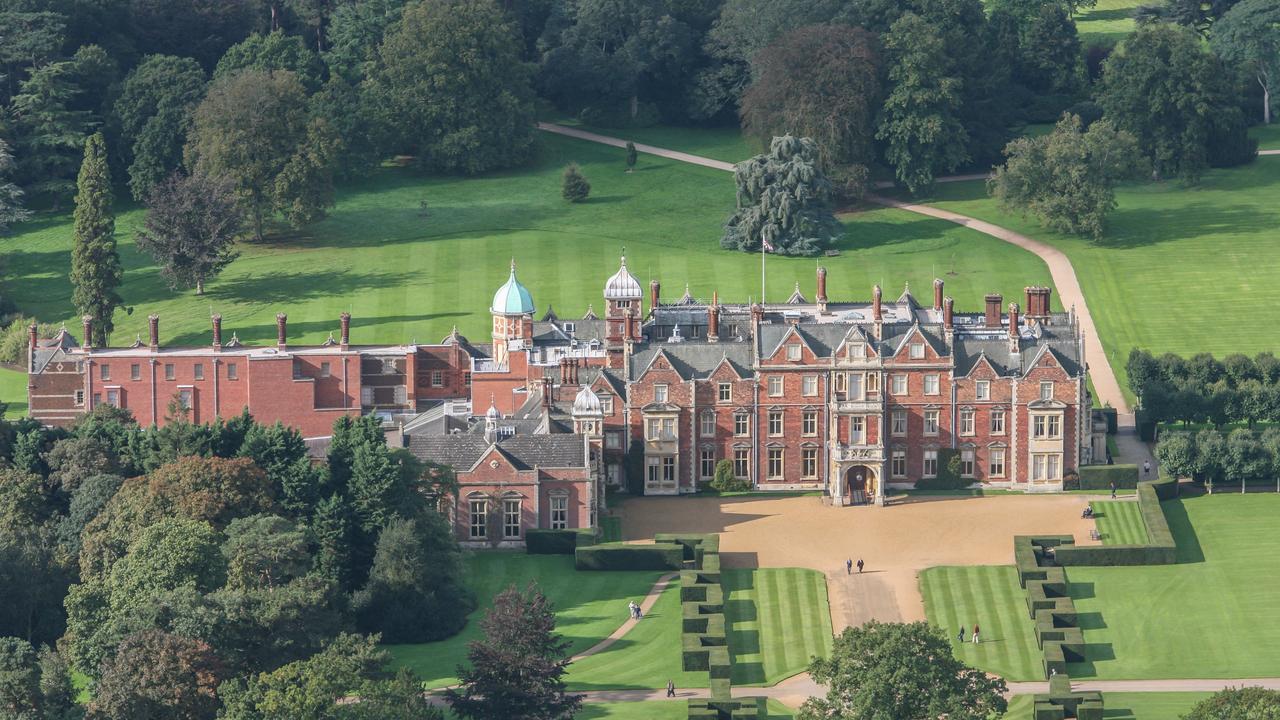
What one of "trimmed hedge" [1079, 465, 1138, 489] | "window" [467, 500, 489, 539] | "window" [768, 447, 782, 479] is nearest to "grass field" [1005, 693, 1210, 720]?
"trimmed hedge" [1079, 465, 1138, 489]

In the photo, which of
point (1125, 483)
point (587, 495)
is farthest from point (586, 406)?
point (1125, 483)

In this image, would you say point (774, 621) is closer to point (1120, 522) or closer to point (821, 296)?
point (1120, 522)

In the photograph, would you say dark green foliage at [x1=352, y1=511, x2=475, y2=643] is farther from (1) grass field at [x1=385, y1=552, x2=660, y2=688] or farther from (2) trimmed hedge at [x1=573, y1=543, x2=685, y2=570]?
(2) trimmed hedge at [x1=573, y1=543, x2=685, y2=570]

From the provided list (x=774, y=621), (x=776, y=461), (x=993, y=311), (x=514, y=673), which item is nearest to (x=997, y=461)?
(x=993, y=311)

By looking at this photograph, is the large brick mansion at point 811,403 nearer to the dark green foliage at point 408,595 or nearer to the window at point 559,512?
the window at point 559,512

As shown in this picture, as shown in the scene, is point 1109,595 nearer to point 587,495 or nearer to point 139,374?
point 587,495

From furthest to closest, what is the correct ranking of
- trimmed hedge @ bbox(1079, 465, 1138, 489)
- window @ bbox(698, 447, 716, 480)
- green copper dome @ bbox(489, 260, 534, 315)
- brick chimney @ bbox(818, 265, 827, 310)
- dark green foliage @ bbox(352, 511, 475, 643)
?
1. brick chimney @ bbox(818, 265, 827, 310)
2. green copper dome @ bbox(489, 260, 534, 315)
3. window @ bbox(698, 447, 716, 480)
4. trimmed hedge @ bbox(1079, 465, 1138, 489)
5. dark green foliage @ bbox(352, 511, 475, 643)

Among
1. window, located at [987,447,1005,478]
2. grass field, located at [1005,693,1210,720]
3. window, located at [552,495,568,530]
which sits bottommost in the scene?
grass field, located at [1005,693,1210,720]
